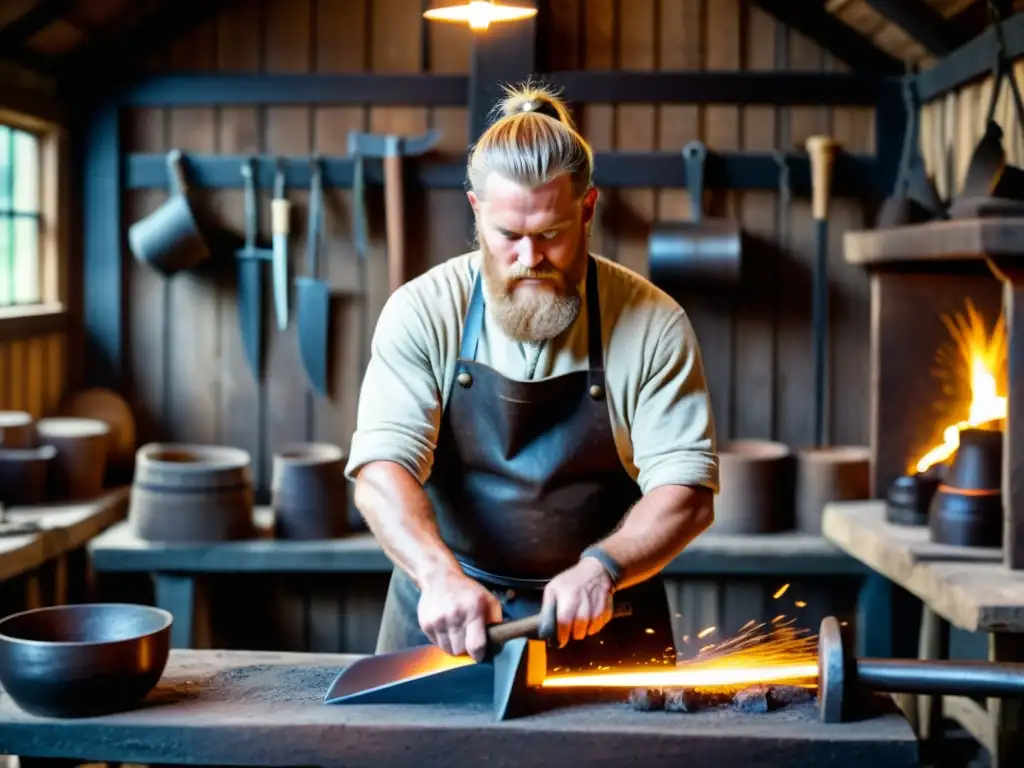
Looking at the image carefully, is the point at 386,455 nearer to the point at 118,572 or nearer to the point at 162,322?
the point at 118,572

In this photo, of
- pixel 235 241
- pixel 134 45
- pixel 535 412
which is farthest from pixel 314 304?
pixel 535 412

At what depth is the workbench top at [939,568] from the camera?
3354mm

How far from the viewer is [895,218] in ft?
15.4

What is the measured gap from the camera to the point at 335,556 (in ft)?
16.4

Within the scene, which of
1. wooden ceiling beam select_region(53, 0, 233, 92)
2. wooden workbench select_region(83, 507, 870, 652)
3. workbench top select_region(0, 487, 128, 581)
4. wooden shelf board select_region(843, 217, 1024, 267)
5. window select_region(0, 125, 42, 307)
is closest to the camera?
wooden shelf board select_region(843, 217, 1024, 267)

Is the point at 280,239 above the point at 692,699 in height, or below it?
above

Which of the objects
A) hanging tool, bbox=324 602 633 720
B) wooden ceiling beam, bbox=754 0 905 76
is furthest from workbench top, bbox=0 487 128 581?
wooden ceiling beam, bbox=754 0 905 76

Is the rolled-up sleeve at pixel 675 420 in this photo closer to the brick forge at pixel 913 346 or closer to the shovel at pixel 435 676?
the shovel at pixel 435 676

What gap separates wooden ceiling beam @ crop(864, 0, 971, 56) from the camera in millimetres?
4855

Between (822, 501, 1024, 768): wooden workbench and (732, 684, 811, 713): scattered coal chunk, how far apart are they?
3.39 feet

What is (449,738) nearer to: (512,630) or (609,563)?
(512,630)

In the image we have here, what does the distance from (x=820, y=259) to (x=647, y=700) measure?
3340 millimetres

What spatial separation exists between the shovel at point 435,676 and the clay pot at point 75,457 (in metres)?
2.78

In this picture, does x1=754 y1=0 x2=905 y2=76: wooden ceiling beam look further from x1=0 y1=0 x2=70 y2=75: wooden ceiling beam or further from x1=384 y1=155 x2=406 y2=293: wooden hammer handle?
x1=0 y1=0 x2=70 y2=75: wooden ceiling beam
